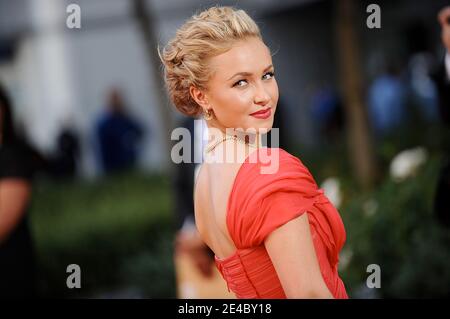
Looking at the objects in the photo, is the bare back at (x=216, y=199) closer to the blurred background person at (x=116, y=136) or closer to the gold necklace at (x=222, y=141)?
the gold necklace at (x=222, y=141)

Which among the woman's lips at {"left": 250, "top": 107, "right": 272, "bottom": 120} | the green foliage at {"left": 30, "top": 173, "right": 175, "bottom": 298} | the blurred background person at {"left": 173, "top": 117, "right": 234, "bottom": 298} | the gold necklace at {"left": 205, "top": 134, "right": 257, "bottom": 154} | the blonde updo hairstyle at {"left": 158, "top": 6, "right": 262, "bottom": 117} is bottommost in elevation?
the green foliage at {"left": 30, "top": 173, "right": 175, "bottom": 298}

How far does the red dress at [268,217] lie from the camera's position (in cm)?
224

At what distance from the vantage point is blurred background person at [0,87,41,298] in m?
4.18

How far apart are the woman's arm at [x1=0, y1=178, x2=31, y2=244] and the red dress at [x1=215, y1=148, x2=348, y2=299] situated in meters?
1.94

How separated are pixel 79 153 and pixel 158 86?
8632mm

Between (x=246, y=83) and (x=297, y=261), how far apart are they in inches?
18.5

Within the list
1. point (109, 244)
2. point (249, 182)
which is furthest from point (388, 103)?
point (249, 182)

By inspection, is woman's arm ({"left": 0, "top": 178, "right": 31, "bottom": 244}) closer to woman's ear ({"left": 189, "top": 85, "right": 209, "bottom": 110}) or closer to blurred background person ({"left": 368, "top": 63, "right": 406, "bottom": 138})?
woman's ear ({"left": 189, "top": 85, "right": 209, "bottom": 110})

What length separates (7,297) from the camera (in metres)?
4.24

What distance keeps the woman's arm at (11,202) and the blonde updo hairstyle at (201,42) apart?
1.85 metres

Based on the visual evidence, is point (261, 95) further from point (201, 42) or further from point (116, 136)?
point (116, 136)

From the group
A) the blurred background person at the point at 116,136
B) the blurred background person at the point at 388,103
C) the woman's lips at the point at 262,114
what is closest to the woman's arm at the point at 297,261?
the woman's lips at the point at 262,114

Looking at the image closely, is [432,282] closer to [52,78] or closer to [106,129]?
[106,129]

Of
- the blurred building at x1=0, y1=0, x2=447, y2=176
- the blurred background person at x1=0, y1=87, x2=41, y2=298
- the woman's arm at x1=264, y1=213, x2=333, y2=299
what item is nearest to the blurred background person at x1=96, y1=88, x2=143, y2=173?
the blurred building at x1=0, y1=0, x2=447, y2=176
